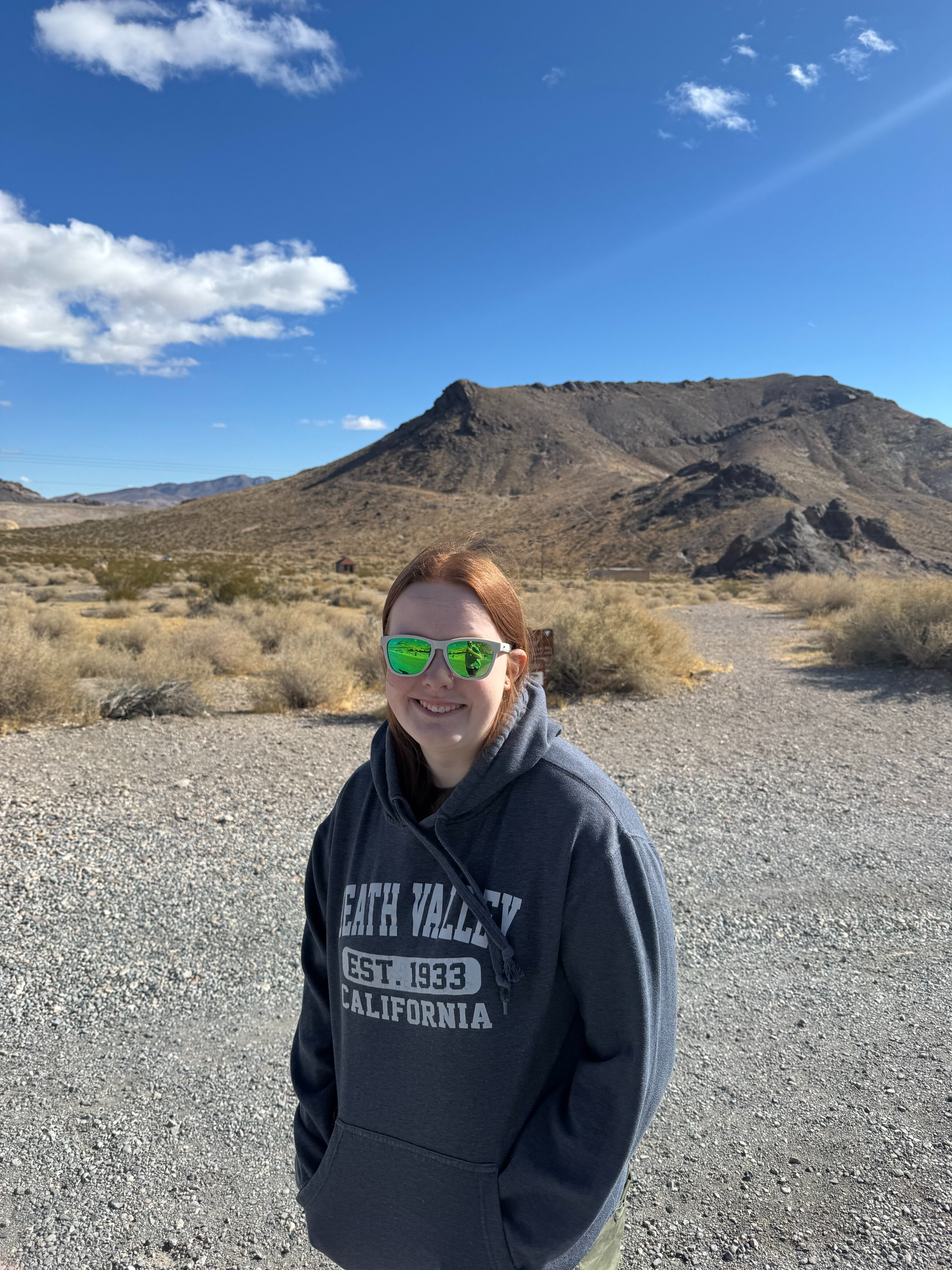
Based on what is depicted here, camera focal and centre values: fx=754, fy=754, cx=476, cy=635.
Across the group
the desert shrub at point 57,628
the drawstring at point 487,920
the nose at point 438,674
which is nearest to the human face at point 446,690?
the nose at point 438,674

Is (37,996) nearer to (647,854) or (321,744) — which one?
A: (647,854)

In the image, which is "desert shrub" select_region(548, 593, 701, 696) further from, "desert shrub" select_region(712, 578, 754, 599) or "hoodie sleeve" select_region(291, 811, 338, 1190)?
"desert shrub" select_region(712, 578, 754, 599)

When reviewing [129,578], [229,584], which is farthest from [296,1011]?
[129,578]

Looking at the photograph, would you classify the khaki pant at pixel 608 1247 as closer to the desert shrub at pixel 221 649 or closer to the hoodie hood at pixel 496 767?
the hoodie hood at pixel 496 767

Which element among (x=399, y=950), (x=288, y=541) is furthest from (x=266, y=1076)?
(x=288, y=541)

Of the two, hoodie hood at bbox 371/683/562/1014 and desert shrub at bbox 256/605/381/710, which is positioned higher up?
hoodie hood at bbox 371/683/562/1014

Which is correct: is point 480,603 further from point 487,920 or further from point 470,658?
point 487,920

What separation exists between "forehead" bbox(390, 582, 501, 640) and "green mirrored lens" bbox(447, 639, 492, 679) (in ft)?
0.10

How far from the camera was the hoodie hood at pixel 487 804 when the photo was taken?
4.18 ft

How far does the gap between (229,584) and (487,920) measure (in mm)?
21588

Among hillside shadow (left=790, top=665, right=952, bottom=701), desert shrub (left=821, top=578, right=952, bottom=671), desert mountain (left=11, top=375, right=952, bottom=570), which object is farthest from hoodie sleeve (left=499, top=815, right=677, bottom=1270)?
desert mountain (left=11, top=375, right=952, bottom=570)

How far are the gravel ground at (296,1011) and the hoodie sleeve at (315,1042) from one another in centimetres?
109

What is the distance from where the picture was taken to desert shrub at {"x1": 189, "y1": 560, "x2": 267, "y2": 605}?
2102cm

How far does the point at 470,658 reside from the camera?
1.43m
